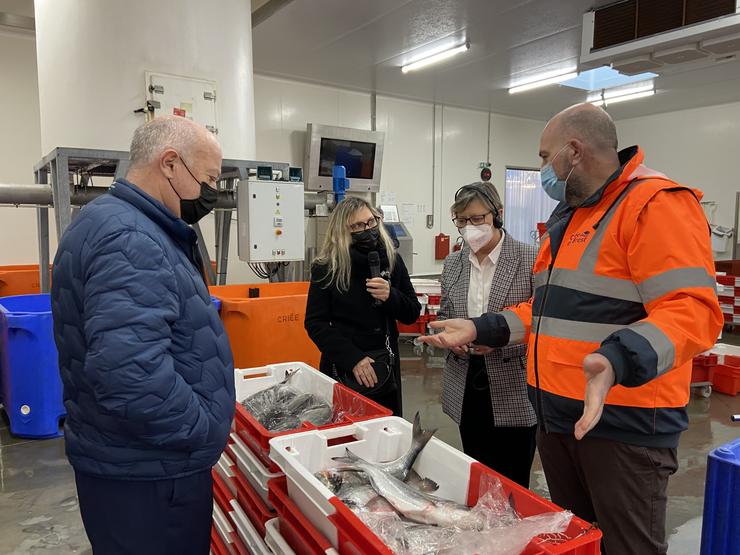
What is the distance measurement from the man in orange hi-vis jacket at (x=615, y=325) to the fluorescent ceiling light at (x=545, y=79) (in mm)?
5465

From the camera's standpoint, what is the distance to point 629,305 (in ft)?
4.31

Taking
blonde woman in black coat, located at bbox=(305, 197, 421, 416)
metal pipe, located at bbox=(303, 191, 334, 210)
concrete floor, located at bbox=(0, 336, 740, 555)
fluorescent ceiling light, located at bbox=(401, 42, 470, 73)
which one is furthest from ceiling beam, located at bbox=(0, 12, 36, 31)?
blonde woman in black coat, located at bbox=(305, 197, 421, 416)

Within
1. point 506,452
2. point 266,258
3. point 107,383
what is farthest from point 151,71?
point 506,452

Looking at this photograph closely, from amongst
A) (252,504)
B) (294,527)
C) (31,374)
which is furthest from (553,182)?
(31,374)

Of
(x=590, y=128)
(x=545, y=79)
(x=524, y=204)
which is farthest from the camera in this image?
(x=524, y=204)

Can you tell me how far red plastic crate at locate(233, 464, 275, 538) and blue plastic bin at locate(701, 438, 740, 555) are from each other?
47.0 inches

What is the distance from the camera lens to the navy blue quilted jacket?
3.79ft

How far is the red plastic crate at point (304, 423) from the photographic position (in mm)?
1526

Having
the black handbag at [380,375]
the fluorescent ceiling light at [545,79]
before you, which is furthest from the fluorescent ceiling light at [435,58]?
the black handbag at [380,375]

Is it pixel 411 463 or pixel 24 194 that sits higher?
pixel 24 194

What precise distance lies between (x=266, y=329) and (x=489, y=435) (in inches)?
72.9

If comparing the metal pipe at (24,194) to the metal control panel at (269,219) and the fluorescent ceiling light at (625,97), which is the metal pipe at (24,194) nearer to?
the metal control panel at (269,219)

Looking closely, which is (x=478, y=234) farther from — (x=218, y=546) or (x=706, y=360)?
(x=706, y=360)

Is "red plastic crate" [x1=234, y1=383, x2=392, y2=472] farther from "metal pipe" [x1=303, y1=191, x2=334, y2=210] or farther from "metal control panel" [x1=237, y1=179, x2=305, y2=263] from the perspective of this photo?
"metal pipe" [x1=303, y1=191, x2=334, y2=210]
